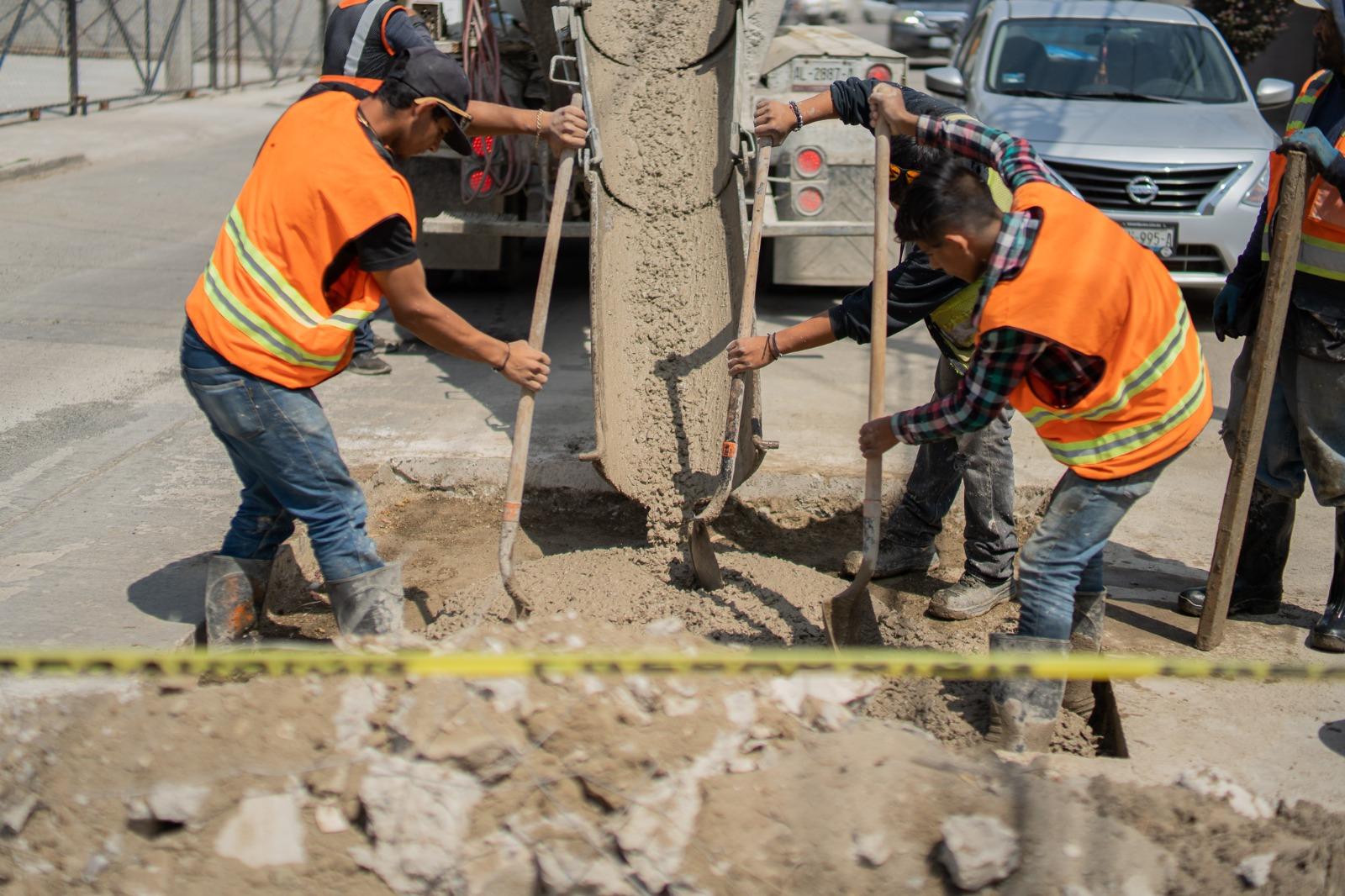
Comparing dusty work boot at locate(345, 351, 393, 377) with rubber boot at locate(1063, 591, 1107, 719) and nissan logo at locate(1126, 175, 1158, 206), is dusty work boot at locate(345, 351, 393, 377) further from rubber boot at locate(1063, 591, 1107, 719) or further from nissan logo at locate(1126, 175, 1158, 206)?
nissan logo at locate(1126, 175, 1158, 206)

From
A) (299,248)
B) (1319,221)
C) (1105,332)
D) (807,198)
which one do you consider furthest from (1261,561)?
(807,198)

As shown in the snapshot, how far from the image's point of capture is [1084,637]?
3.87 metres

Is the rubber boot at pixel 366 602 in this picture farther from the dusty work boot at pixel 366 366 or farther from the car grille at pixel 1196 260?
the car grille at pixel 1196 260

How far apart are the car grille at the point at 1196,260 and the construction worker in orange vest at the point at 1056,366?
16.3 ft

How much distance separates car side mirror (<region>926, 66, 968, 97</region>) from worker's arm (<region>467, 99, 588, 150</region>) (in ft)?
15.8

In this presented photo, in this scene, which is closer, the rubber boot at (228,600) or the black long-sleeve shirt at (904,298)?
the rubber boot at (228,600)

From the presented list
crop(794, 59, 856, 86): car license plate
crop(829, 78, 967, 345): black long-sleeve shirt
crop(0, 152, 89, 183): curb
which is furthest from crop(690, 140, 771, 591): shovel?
crop(0, 152, 89, 183): curb

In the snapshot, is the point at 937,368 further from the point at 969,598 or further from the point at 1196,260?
the point at 1196,260

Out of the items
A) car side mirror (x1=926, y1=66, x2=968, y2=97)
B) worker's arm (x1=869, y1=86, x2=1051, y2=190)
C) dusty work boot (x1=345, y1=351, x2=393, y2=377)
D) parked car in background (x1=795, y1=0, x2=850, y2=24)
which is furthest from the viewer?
parked car in background (x1=795, y1=0, x2=850, y2=24)

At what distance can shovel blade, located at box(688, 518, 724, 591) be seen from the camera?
172 inches

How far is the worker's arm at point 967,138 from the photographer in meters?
3.58

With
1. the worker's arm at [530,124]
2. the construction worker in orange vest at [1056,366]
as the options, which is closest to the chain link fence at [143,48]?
the worker's arm at [530,124]

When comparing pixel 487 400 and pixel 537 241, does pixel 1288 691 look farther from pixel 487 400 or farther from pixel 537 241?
pixel 537 241

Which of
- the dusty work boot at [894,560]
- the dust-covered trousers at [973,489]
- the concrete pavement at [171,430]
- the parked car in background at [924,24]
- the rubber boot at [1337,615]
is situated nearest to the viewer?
the rubber boot at [1337,615]
